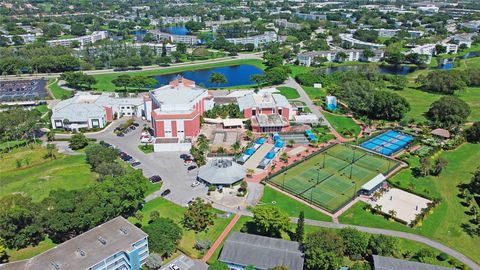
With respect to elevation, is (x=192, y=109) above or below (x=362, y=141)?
above

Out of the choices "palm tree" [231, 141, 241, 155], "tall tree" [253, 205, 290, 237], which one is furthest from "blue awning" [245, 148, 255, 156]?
"tall tree" [253, 205, 290, 237]

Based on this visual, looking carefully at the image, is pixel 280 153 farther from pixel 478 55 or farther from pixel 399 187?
pixel 478 55

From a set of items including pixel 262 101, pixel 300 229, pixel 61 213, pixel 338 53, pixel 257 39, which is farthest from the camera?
pixel 257 39

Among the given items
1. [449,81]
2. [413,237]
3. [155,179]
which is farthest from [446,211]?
[449,81]

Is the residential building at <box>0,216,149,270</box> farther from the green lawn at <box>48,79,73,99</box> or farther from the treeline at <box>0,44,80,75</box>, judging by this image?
the treeline at <box>0,44,80,75</box>

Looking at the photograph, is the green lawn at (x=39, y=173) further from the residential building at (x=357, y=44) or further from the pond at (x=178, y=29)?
the pond at (x=178, y=29)

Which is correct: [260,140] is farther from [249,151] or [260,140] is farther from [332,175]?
[332,175]

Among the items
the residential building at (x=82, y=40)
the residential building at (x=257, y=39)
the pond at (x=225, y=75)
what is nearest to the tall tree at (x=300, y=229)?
the pond at (x=225, y=75)

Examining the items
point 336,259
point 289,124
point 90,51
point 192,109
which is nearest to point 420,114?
point 289,124
